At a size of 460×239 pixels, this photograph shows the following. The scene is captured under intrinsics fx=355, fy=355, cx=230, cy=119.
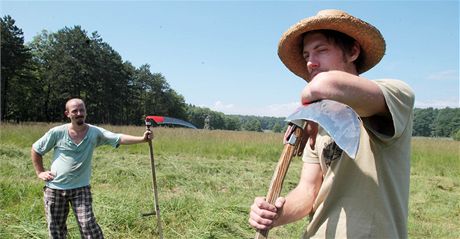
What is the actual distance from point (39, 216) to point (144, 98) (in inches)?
2260

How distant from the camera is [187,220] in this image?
503 centimetres

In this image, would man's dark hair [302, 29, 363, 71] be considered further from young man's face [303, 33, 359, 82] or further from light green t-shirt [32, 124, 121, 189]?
light green t-shirt [32, 124, 121, 189]

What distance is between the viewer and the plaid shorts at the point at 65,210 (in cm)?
373

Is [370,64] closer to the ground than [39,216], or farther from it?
farther from it

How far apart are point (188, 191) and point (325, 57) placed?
5966mm

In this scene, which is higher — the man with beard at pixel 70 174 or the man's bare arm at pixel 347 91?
the man's bare arm at pixel 347 91

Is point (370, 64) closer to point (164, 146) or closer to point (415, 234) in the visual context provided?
point (415, 234)

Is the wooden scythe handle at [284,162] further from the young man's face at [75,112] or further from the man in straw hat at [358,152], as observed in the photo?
the young man's face at [75,112]

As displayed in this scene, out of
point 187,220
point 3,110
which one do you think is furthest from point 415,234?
point 3,110

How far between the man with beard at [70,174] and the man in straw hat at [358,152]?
2.98m

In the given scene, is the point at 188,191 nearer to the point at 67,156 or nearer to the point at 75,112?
Result: the point at 67,156

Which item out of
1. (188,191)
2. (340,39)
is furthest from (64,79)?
(340,39)

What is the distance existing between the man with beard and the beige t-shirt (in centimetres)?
309

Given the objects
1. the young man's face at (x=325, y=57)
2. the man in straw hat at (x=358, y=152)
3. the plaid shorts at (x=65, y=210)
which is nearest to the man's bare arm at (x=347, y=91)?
the man in straw hat at (x=358, y=152)
